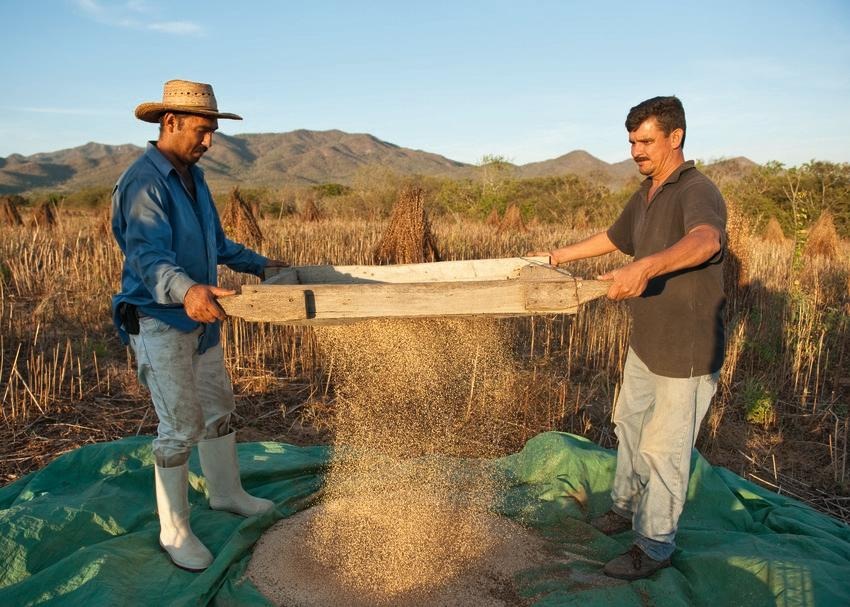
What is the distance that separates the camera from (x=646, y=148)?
237cm

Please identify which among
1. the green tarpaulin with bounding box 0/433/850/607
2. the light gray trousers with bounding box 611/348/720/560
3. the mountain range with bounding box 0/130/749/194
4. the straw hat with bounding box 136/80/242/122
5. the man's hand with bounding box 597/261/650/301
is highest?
the mountain range with bounding box 0/130/749/194

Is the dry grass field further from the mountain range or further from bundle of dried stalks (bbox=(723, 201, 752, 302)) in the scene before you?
the mountain range

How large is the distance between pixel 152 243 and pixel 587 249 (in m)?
1.90

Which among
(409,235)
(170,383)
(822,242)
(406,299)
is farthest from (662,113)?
(822,242)

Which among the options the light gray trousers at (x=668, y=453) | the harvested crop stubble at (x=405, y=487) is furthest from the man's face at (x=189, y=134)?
the light gray trousers at (x=668, y=453)

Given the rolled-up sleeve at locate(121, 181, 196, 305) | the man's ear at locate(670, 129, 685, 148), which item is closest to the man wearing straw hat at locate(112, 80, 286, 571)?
the rolled-up sleeve at locate(121, 181, 196, 305)

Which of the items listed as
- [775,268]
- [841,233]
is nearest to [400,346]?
[775,268]

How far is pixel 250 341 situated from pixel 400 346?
2939mm

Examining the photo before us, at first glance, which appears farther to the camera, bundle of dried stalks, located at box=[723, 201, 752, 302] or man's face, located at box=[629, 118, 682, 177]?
bundle of dried stalks, located at box=[723, 201, 752, 302]

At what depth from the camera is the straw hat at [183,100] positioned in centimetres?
234

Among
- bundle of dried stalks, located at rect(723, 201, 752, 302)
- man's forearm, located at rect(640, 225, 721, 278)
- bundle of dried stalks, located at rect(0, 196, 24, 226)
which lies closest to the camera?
man's forearm, located at rect(640, 225, 721, 278)

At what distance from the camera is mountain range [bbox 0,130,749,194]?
7419cm

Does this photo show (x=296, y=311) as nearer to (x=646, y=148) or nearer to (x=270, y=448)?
(x=646, y=148)

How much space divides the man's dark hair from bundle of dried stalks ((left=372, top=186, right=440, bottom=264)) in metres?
3.21
